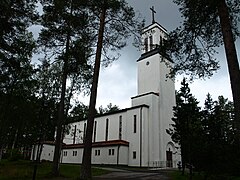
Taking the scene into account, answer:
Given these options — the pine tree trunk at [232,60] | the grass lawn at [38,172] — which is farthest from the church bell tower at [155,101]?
the pine tree trunk at [232,60]

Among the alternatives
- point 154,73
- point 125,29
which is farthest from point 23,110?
point 154,73

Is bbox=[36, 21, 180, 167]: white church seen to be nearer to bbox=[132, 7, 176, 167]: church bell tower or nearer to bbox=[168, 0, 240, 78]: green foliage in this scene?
bbox=[132, 7, 176, 167]: church bell tower

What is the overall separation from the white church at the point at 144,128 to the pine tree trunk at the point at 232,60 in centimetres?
1964

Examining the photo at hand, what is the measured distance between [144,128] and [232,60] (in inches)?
933

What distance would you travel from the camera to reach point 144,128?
30.5 metres

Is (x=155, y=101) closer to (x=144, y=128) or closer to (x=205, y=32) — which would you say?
(x=144, y=128)

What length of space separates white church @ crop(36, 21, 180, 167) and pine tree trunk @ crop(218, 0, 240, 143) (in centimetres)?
1964

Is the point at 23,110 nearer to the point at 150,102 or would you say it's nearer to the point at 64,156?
the point at 150,102

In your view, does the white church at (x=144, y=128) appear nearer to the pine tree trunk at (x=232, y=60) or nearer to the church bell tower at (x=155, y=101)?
the church bell tower at (x=155, y=101)

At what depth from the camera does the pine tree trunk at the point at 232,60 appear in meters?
6.92

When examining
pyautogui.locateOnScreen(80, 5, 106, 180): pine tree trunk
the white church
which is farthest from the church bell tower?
pyautogui.locateOnScreen(80, 5, 106, 180): pine tree trunk

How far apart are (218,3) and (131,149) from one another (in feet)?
82.2

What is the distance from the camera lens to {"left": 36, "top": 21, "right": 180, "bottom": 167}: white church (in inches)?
1178

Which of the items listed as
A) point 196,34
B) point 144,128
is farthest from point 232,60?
point 144,128
